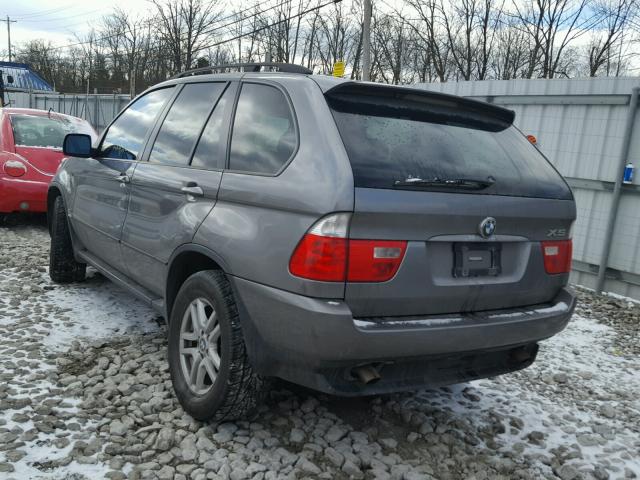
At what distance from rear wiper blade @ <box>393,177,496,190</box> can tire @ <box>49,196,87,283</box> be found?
356 centimetres

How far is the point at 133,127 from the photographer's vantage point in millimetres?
3840

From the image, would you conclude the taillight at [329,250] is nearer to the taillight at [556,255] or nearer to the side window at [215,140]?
the side window at [215,140]

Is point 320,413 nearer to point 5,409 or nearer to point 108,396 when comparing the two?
point 108,396

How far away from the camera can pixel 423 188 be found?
2.27 metres

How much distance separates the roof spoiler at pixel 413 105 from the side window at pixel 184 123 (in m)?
0.92

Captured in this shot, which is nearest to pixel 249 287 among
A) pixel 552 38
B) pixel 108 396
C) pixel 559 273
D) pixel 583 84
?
pixel 108 396

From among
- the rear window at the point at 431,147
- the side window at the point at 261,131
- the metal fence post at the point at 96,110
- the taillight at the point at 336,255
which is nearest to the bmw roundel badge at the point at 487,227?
the rear window at the point at 431,147

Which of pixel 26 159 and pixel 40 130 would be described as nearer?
pixel 26 159

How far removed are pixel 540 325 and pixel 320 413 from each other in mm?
1239

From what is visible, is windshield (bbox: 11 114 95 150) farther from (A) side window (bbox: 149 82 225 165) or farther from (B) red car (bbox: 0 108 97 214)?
(A) side window (bbox: 149 82 225 165)

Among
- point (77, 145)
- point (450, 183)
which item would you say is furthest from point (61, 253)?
point (450, 183)

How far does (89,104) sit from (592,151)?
73.8ft

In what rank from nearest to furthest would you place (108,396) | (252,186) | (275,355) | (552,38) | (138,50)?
1. (275,355)
2. (252,186)
3. (108,396)
4. (552,38)
5. (138,50)

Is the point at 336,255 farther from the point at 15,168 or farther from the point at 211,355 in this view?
the point at 15,168
